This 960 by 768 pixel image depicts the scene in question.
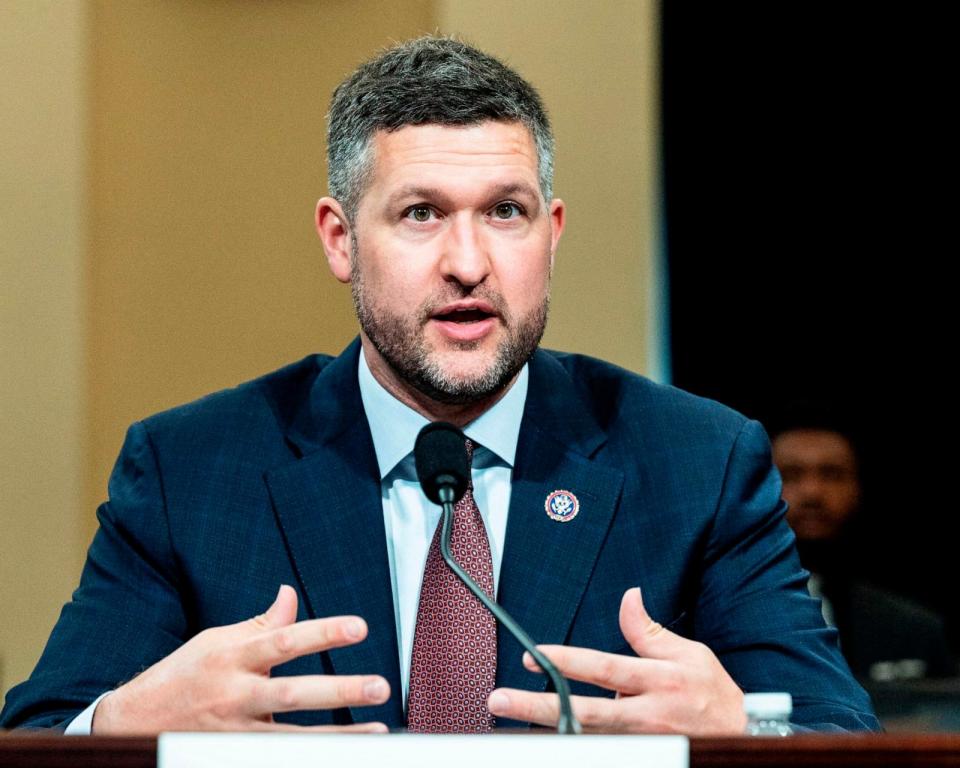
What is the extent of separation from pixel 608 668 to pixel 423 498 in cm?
66

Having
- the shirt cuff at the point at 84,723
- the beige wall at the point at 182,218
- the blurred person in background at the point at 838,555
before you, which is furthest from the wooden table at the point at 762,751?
the blurred person in background at the point at 838,555

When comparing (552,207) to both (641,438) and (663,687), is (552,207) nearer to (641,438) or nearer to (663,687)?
(641,438)

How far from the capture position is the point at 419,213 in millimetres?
2018

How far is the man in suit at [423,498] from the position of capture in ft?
6.24

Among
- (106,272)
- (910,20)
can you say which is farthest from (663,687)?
(910,20)

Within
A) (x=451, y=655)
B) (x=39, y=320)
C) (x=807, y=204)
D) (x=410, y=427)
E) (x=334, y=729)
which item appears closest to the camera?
(x=334, y=729)

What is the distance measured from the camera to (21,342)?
340cm

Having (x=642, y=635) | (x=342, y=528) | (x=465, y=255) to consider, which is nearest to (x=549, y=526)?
(x=342, y=528)

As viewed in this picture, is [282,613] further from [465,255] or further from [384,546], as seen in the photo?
[465,255]

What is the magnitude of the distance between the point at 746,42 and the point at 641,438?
2.39 metres

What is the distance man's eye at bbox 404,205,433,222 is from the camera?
201cm

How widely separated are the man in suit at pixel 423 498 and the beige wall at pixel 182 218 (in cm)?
127

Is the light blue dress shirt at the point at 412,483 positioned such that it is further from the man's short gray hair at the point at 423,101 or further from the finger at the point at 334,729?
the finger at the point at 334,729

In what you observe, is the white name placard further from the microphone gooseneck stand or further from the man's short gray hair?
the man's short gray hair
